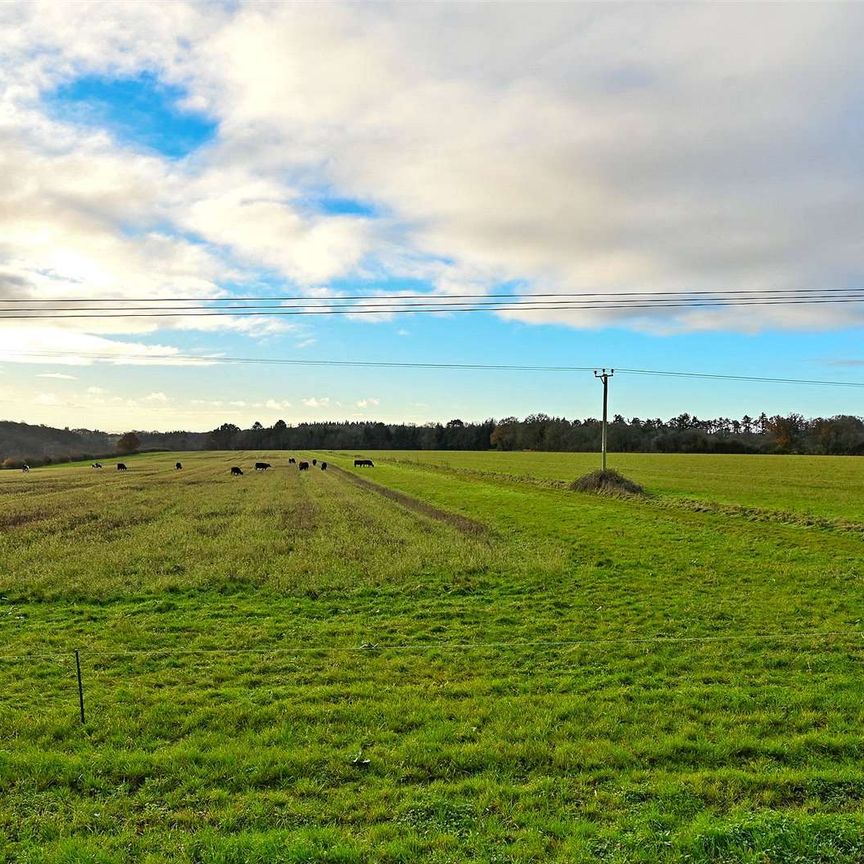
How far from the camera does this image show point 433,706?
859 centimetres

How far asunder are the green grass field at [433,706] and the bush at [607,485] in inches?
882

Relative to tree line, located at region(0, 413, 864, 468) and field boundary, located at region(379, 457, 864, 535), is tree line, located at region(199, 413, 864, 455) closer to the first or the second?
tree line, located at region(0, 413, 864, 468)

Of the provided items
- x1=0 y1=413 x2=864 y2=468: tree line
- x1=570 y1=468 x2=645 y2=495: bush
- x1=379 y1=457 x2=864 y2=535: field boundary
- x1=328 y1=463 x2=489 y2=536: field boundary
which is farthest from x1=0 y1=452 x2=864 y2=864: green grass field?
x1=0 y1=413 x2=864 y2=468: tree line

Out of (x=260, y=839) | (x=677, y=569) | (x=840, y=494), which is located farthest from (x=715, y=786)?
(x=840, y=494)

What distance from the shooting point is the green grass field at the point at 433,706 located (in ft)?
18.9

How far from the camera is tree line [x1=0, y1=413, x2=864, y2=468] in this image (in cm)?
13175

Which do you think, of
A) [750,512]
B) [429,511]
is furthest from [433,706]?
[750,512]

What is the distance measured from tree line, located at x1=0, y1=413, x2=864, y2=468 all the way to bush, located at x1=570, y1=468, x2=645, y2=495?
98238 mm

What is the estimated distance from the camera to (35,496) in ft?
152

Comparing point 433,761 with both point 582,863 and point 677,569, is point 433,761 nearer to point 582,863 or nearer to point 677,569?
point 582,863

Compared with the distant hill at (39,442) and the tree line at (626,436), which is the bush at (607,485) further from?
the distant hill at (39,442)

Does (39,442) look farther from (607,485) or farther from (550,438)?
(607,485)

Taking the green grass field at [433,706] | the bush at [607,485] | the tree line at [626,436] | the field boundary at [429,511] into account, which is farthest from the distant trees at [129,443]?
the green grass field at [433,706]

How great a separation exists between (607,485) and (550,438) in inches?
4535
